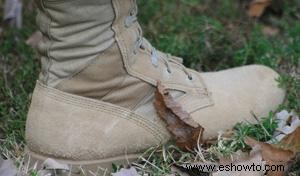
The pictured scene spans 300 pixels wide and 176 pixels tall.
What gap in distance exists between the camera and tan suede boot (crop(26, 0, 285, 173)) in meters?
1.50

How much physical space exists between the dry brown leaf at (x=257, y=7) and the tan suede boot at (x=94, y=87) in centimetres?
90

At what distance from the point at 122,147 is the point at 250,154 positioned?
30cm

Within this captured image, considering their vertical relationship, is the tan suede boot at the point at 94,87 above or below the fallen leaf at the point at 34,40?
above

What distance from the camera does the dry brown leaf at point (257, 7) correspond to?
2.49 metres

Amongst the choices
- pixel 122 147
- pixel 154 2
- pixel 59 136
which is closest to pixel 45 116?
pixel 59 136

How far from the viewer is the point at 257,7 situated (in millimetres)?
2506

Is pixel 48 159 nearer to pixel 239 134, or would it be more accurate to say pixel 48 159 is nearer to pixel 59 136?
pixel 59 136

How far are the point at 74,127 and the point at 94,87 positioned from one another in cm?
10

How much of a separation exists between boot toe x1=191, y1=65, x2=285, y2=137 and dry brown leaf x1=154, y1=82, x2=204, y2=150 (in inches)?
2.1

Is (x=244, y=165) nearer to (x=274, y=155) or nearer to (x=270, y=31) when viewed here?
(x=274, y=155)

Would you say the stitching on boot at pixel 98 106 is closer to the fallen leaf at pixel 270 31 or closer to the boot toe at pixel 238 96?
the boot toe at pixel 238 96

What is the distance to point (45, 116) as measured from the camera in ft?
5.09

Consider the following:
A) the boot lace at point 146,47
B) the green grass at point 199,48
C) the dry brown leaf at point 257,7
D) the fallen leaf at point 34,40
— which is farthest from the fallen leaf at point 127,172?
the dry brown leaf at point 257,7

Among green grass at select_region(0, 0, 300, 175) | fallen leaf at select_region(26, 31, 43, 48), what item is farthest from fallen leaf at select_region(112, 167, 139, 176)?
fallen leaf at select_region(26, 31, 43, 48)
